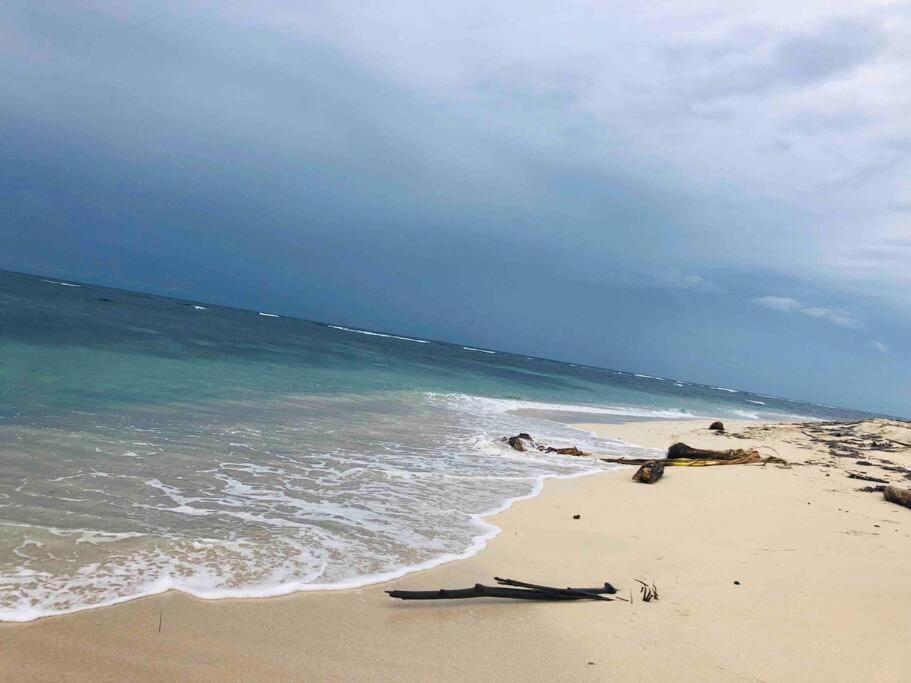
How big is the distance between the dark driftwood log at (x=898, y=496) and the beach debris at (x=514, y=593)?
8121 mm

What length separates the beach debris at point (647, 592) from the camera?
5066 millimetres

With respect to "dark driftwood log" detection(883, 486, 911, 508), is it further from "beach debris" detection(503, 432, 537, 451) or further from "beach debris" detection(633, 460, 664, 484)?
"beach debris" detection(503, 432, 537, 451)

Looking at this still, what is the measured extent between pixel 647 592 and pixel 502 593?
1.45 meters

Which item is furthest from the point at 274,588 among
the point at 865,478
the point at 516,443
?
the point at 865,478

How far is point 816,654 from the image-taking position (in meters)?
4.23

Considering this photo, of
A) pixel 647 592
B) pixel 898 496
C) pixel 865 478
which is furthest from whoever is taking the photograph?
pixel 865 478

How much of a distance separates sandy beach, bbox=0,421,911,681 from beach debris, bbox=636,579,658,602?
0.07 metres

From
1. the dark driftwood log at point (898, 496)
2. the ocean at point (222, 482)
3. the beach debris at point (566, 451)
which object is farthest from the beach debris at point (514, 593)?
the beach debris at point (566, 451)

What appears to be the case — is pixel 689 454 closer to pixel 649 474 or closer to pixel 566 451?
pixel 566 451

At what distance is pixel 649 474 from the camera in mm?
11133

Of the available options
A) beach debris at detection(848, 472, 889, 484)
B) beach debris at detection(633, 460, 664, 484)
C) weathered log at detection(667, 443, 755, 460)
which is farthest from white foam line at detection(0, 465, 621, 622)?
beach debris at detection(848, 472, 889, 484)

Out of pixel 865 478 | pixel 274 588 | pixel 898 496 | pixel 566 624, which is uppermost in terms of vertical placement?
pixel 898 496

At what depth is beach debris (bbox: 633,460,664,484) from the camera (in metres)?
11.1

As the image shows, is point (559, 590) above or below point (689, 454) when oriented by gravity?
below
